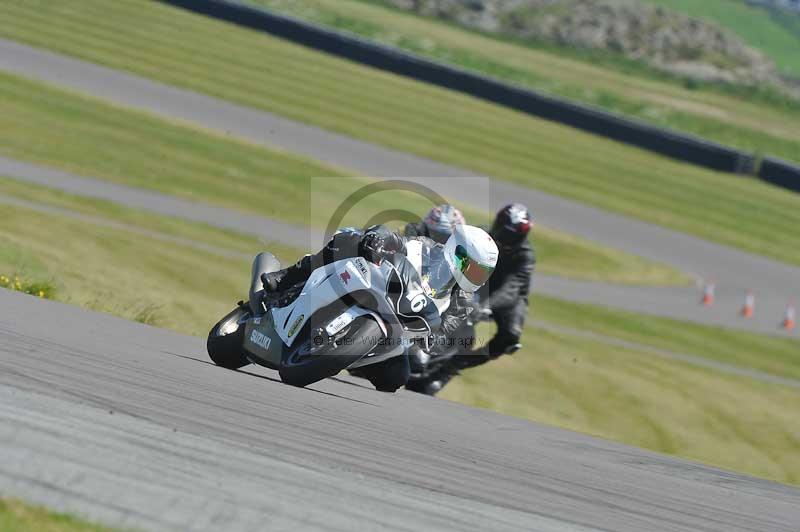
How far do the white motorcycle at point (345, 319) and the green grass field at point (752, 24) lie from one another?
58.1 m

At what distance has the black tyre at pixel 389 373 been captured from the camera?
8.06 m

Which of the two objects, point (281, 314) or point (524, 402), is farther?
point (524, 402)

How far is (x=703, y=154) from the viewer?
116ft

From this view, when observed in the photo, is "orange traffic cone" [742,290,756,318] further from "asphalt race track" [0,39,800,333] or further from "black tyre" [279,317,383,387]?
"black tyre" [279,317,383,387]

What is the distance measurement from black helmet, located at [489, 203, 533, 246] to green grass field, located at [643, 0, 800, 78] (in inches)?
2122

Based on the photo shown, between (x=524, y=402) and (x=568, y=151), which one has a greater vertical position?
(x=524, y=402)

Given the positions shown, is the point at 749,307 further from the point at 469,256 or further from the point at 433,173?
the point at 469,256

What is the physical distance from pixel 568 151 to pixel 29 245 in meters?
22.8

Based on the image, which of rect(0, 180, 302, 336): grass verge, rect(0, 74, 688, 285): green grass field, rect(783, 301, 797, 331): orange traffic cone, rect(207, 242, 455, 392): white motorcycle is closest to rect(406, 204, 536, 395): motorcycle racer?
rect(0, 180, 302, 336): grass verge

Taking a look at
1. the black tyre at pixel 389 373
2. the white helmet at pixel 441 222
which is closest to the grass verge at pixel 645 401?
the white helmet at pixel 441 222

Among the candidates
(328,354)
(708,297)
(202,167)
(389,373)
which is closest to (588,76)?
(708,297)


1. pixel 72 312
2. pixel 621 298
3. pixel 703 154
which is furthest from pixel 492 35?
pixel 72 312

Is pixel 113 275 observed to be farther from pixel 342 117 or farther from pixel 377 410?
pixel 342 117

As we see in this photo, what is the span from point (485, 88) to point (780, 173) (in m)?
9.89
